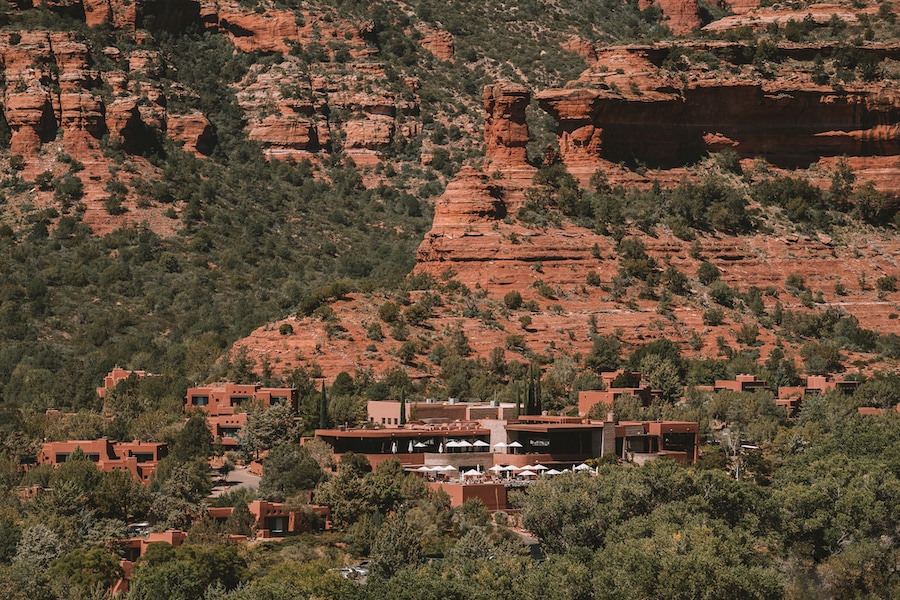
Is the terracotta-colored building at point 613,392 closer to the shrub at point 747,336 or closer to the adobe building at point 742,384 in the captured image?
the adobe building at point 742,384

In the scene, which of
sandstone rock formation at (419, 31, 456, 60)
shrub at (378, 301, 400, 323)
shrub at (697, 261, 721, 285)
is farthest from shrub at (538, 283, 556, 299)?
sandstone rock formation at (419, 31, 456, 60)

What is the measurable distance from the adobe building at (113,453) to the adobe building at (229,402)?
3478 millimetres

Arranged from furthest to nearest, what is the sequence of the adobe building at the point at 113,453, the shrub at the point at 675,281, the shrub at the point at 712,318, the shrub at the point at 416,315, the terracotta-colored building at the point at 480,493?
the shrub at the point at 675,281
the shrub at the point at 712,318
the shrub at the point at 416,315
the adobe building at the point at 113,453
the terracotta-colored building at the point at 480,493

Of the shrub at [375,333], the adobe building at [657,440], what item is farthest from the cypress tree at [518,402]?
the shrub at [375,333]

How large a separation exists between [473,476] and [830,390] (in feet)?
64.4

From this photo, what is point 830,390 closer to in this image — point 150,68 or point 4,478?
point 4,478

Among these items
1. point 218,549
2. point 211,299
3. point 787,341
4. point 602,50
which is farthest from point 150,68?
point 218,549

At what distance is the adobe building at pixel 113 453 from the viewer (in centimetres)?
8831

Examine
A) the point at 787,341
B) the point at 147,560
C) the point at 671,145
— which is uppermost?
the point at 671,145

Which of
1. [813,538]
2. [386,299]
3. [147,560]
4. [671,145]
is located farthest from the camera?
[671,145]

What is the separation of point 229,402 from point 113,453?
8031mm

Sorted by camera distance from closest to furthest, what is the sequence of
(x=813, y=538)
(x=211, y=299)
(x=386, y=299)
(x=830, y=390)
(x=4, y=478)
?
(x=813, y=538) → (x=4, y=478) → (x=830, y=390) → (x=386, y=299) → (x=211, y=299)

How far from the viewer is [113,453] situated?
298 feet

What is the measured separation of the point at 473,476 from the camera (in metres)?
86.6
